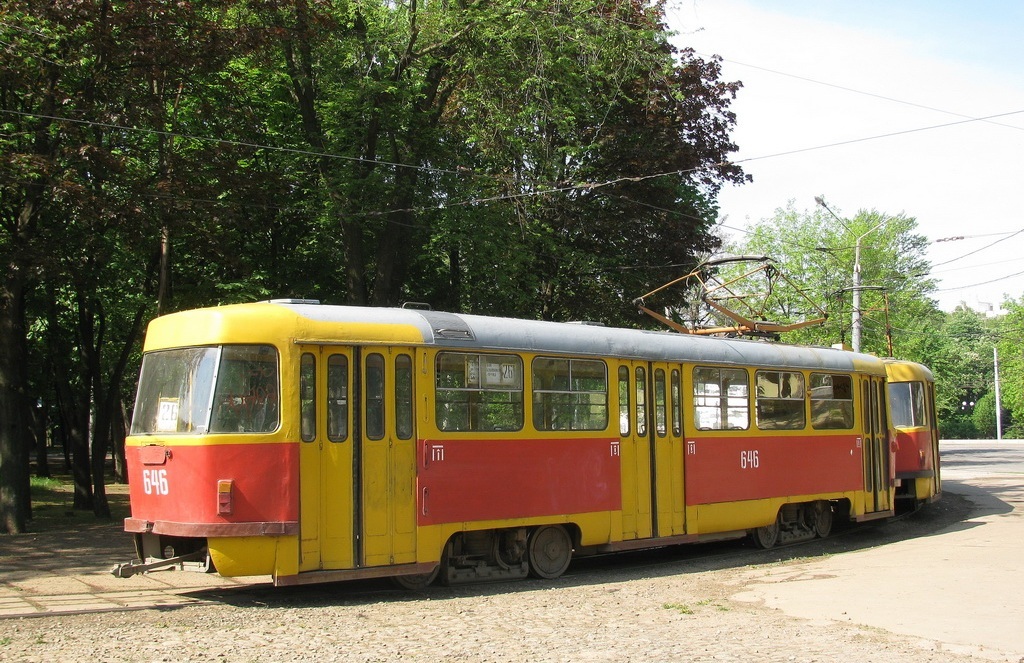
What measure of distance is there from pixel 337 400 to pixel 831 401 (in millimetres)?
9425

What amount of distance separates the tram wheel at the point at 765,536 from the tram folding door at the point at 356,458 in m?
6.88

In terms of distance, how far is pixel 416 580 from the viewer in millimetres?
11312

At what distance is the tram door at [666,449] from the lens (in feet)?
45.2

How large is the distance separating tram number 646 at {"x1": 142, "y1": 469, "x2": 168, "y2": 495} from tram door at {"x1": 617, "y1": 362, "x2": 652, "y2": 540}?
5.54 metres

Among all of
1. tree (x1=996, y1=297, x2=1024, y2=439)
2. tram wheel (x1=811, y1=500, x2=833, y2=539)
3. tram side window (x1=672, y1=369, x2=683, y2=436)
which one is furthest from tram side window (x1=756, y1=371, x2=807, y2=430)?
tree (x1=996, y1=297, x2=1024, y2=439)

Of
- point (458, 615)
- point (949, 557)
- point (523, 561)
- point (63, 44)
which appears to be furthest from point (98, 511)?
point (949, 557)

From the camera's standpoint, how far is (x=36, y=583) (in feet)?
38.7

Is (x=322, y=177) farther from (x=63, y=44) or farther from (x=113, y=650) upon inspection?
(x=113, y=650)

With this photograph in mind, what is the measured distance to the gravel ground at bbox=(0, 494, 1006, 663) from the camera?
26.3 ft

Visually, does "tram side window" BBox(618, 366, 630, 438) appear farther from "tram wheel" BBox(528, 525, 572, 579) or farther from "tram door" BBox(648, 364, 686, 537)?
"tram wheel" BBox(528, 525, 572, 579)

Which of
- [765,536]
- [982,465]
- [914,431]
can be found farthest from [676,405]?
[982,465]

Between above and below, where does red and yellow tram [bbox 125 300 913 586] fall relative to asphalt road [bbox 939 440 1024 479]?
above

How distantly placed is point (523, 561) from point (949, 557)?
5713mm

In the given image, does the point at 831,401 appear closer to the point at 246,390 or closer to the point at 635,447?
the point at 635,447
